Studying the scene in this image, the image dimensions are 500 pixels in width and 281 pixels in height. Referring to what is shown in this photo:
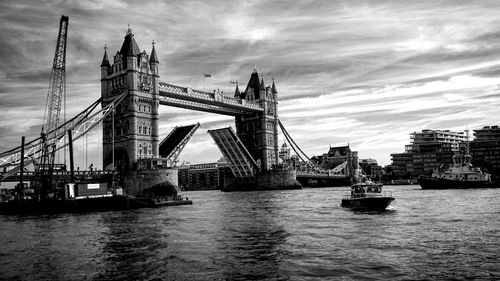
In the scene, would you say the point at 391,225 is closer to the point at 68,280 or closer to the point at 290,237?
the point at 290,237

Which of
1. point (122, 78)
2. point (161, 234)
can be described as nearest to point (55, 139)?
point (122, 78)

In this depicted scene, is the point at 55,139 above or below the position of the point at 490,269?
above

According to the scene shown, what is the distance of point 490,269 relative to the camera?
1806cm

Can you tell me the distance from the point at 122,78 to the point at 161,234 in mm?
63734

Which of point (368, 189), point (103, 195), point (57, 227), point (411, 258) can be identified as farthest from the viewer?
point (103, 195)

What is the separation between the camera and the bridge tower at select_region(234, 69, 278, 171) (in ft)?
434

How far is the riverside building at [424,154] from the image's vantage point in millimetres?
165375

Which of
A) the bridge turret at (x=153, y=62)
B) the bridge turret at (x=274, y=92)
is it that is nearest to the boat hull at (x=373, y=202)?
the bridge turret at (x=153, y=62)

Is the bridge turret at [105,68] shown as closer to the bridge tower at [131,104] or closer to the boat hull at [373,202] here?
the bridge tower at [131,104]

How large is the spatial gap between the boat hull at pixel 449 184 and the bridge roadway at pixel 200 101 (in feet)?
163

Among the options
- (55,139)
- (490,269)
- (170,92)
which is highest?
(170,92)

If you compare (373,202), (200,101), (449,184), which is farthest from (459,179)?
(373,202)

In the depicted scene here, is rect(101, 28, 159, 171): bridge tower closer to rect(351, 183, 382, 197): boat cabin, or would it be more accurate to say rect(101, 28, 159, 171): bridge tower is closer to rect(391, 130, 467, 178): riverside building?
rect(351, 183, 382, 197): boat cabin

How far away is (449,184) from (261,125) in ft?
181
